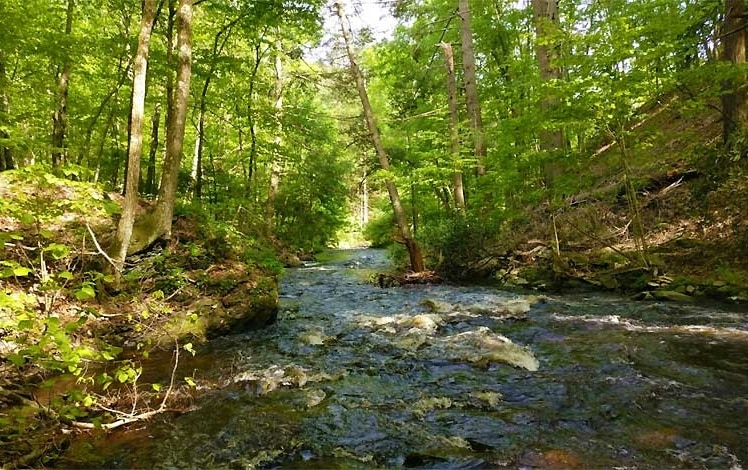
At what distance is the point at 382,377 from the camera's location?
5289 mm

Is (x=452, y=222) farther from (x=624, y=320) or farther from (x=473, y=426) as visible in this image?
(x=473, y=426)

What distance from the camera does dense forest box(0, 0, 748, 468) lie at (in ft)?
14.9

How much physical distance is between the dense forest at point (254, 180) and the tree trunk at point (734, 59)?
0.05 meters

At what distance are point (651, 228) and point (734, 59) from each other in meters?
3.81

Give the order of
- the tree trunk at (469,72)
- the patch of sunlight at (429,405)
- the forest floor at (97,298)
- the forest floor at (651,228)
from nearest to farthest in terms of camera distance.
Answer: the forest floor at (97,298), the patch of sunlight at (429,405), the forest floor at (651,228), the tree trunk at (469,72)

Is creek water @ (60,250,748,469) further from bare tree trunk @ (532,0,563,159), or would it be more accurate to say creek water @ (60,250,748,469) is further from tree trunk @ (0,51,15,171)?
tree trunk @ (0,51,15,171)

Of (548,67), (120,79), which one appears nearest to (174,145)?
(120,79)

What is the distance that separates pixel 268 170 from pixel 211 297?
51.0 feet

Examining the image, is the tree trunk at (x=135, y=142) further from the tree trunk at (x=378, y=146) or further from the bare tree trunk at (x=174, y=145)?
the tree trunk at (x=378, y=146)

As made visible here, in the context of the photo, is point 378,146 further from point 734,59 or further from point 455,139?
point 734,59

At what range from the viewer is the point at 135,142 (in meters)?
7.32

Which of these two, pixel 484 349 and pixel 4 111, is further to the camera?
pixel 4 111

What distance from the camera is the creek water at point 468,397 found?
346 cm

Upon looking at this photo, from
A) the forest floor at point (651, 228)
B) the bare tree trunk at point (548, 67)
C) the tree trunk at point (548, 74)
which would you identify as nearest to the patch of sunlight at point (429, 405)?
the forest floor at point (651, 228)
